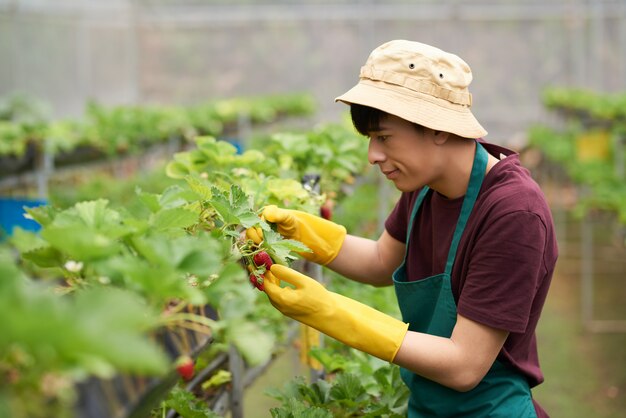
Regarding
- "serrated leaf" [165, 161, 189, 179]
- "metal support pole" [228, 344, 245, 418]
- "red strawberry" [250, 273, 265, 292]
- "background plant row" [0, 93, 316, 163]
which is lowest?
"background plant row" [0, 93, 316, 163]

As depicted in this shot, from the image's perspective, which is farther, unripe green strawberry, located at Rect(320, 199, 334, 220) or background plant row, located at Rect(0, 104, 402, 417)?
unripe green strawberry, located at Rect(320, 199, 334, 220)

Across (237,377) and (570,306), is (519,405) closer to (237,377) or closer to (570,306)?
(237,377)

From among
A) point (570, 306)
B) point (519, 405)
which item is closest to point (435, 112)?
→ point (519, 405)

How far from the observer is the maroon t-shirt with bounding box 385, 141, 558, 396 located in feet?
5.60

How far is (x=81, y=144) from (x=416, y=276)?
3731mm

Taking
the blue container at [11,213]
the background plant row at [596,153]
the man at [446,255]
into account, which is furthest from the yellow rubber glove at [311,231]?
the background plant row at [596,153]

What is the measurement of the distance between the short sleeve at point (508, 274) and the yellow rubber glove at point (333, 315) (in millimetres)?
166

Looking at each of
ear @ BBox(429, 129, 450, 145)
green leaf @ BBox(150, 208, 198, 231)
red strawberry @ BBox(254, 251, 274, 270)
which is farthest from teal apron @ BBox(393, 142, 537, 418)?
green leaf @ BBox(150, 208, 198, 231)

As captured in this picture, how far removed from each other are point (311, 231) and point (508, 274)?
525mm

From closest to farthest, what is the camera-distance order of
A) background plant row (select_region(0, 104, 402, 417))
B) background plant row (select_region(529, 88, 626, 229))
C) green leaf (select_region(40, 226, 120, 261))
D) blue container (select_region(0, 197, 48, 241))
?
background plant row (select_region(0, 104, 402, 417)) < green leaf (select_region(40, 226, 120, 261)) < blue container (select_region(0, 197, 48, 241)) < background plant row (select_region(529, 88, 626, 229))

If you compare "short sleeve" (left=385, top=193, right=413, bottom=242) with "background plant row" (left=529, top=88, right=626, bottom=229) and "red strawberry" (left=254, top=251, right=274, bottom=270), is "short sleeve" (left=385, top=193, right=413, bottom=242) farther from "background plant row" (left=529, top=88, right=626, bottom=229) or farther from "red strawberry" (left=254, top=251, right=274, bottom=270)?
"background plant row" (left=529, top=88, right=626, bottom=229)

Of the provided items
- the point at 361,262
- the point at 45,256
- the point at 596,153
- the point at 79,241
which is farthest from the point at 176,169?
the point at 596,153

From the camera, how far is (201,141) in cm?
218

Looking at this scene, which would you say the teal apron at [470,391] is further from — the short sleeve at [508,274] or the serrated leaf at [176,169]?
the serrated leaf at [176,169]
